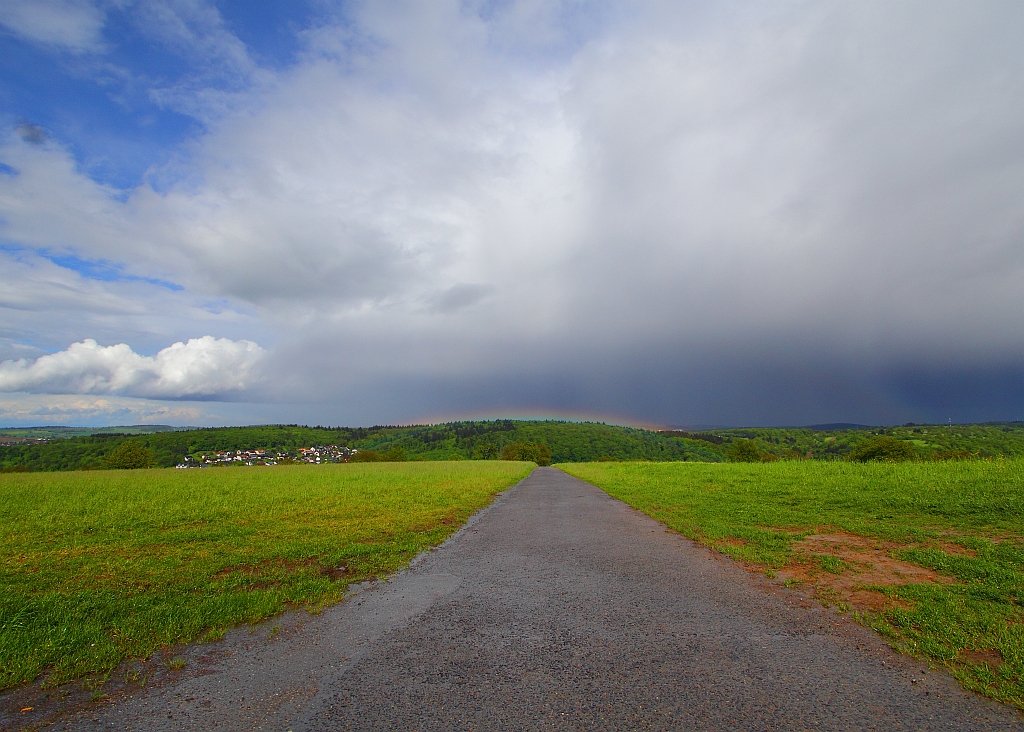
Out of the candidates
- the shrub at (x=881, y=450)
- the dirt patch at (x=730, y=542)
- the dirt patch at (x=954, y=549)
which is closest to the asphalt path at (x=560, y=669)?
the dirt patch at (x=730, y=542)

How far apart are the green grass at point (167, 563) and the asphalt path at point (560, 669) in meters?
0.94

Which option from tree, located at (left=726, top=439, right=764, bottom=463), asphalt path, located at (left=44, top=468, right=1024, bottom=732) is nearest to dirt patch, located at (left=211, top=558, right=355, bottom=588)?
asphalt path, located at (left=44, top=468, right=1024, bottom=732)

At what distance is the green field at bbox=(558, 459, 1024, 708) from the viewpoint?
198 inches

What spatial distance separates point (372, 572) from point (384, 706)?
5053 mm

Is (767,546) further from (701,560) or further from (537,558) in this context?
(537,558)

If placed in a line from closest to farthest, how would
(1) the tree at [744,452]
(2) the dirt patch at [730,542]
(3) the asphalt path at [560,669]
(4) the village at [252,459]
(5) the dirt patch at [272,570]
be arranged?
(3) the asphalt path at [560,669] → (5) the dirt patch at [272,570] → (2) the dirt patch at [730,542] → (1) the tree at [744,452] → (4) the village at [252,459]

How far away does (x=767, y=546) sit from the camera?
1006 cm

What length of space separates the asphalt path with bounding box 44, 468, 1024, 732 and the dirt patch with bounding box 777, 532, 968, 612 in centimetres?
71

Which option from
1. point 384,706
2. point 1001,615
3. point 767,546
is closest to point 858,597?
point 1001,615

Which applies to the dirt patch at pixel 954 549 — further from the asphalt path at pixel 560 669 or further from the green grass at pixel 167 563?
the green grass at pixel 167 563

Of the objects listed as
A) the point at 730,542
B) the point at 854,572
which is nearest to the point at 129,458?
the point at 730,542

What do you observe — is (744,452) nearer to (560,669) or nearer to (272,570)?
(272,570)

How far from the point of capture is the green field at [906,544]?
198 inches

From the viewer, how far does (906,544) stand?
380 inches
